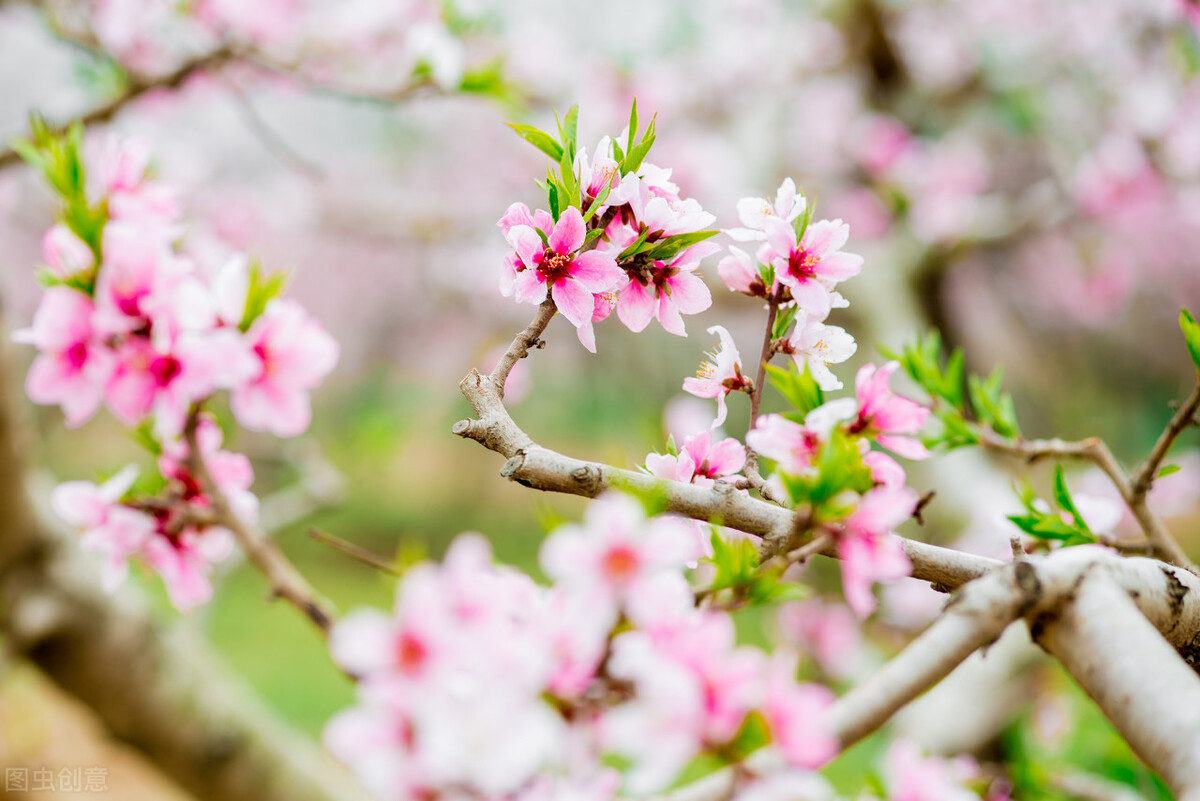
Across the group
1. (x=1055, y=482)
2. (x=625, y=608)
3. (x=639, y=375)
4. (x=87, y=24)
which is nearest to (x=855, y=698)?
(x=625, y=608)

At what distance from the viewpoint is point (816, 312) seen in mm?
463

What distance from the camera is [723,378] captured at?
1.59 feet

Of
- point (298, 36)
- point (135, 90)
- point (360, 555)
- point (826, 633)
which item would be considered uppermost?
point (298, 36)

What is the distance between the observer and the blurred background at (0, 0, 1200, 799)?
141cm

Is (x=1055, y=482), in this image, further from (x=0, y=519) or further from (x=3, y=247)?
(x=3, y=247)

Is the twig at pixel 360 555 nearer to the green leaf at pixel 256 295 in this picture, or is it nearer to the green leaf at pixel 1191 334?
the green leaf at pixel 256 295

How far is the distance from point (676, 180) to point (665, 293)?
184 cm

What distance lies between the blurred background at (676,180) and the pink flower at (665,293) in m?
0.09

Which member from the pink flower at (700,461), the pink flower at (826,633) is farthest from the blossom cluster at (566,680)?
the pink flower at (826,633)

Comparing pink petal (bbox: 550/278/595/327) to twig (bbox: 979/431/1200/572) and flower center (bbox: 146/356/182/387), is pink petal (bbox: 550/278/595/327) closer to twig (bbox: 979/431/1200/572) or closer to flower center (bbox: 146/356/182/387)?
flower center (bbox: 146/356/182/387)

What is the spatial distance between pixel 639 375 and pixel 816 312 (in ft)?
16.8

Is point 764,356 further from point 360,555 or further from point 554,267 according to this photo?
point 360,555

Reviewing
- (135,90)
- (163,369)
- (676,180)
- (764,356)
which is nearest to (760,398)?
(764,356)

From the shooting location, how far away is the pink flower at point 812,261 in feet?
1.50
